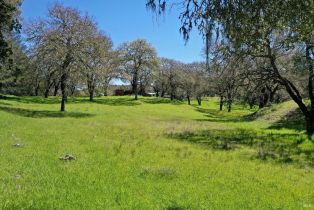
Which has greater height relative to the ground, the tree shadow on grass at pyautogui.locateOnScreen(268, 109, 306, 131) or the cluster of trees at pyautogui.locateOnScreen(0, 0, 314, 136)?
the cluster of trees at pyautogui.locateOnScreen(0, 0, 314, 136)

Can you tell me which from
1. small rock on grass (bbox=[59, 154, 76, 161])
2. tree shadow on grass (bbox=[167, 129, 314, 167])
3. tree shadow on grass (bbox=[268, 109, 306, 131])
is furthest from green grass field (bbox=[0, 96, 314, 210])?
tree shadow on grass (bbox=[268, 109, 306, 131])

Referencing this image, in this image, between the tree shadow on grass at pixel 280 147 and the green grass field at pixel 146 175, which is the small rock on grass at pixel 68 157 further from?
the tree shadow on grass at pixel 280 147

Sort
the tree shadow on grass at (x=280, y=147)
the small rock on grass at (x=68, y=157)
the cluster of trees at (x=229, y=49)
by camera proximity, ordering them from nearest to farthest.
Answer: the cluster of trees at (x=229, y=49)
the small rock on grass at (x=68, y=157)
the tree shadow on grass at (x=280, y=147)

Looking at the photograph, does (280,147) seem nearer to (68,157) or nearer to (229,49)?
(229,49)

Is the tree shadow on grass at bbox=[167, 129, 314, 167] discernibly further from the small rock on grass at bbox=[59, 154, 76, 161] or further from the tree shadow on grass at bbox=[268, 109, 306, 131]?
the tree shadow on grass at bbox=[268, 109, 306, 131]

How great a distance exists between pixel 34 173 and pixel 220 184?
17.4ft

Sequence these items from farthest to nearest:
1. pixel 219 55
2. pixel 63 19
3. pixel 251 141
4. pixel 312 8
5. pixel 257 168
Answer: pixel 63 19 → pixel 219 55 → pixel 251 141 → pixel 257 168 → pixel 312 8

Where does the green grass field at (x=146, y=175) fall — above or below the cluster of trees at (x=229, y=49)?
below

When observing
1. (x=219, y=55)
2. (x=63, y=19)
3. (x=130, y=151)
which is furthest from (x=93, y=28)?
(x=130, y=151)

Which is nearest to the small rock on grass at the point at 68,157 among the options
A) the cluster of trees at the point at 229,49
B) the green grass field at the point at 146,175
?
the green grass field at the point at 146,175

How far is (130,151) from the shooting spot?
1823 cm

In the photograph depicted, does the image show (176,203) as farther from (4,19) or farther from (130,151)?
(4,19)

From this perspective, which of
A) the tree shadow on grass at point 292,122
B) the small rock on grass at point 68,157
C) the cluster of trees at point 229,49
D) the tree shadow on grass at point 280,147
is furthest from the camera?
the tree shadow on grass at point 292,122

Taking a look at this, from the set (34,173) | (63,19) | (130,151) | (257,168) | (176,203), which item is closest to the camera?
(176,203)
